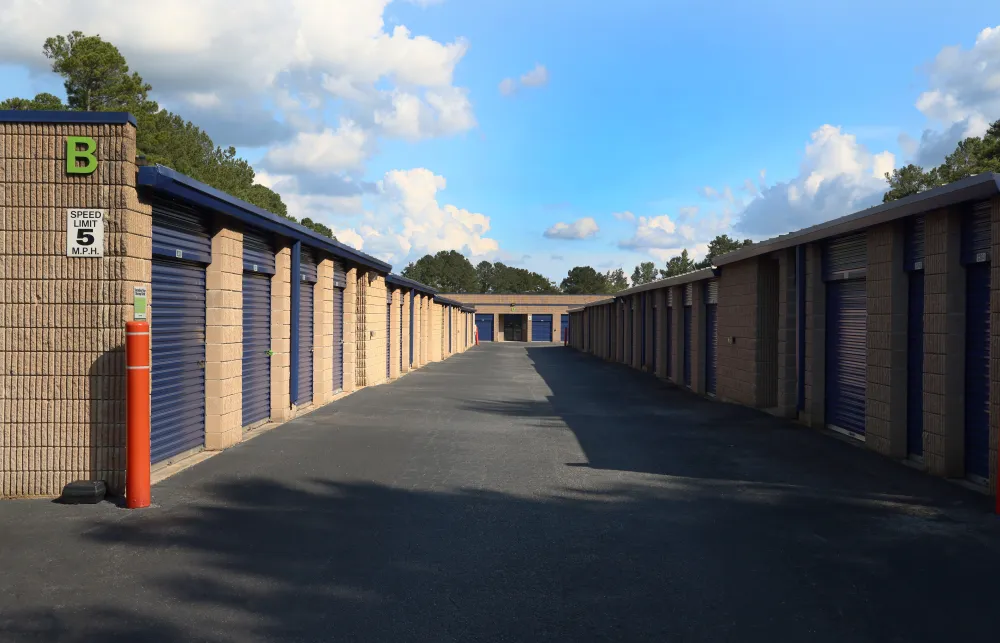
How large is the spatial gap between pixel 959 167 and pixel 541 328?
41861 millimetres

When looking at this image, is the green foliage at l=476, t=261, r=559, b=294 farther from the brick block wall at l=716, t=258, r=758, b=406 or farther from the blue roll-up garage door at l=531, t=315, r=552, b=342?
the brick block wall at l=716, t=258, r=758, b=406

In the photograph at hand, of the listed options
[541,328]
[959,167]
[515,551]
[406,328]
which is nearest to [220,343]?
[515,551]

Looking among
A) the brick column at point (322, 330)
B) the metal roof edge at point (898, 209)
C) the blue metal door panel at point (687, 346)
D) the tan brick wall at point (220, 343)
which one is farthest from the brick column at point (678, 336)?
the tan brick wall at point (220, 343)

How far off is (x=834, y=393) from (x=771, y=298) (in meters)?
3.48

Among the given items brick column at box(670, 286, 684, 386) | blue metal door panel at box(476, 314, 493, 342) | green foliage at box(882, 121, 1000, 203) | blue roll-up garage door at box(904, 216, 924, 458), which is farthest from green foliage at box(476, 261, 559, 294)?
blue roll-up garage door at box(904, 216, 924, 458)

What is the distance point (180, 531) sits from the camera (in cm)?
651

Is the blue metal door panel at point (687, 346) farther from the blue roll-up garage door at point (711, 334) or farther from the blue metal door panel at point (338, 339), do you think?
the blue metal door panel at point (338, 339)

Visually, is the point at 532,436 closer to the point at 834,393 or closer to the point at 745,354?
the point at 834,393

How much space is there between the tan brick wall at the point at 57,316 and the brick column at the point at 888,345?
987 centimetres

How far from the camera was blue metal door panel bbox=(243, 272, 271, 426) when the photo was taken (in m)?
12.2

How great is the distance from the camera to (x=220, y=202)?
31.8 ft

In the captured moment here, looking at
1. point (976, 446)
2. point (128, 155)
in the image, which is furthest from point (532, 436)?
point (128, 155)

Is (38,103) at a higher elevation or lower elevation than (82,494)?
higher

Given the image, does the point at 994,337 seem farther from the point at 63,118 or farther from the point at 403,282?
the point at 403,282
